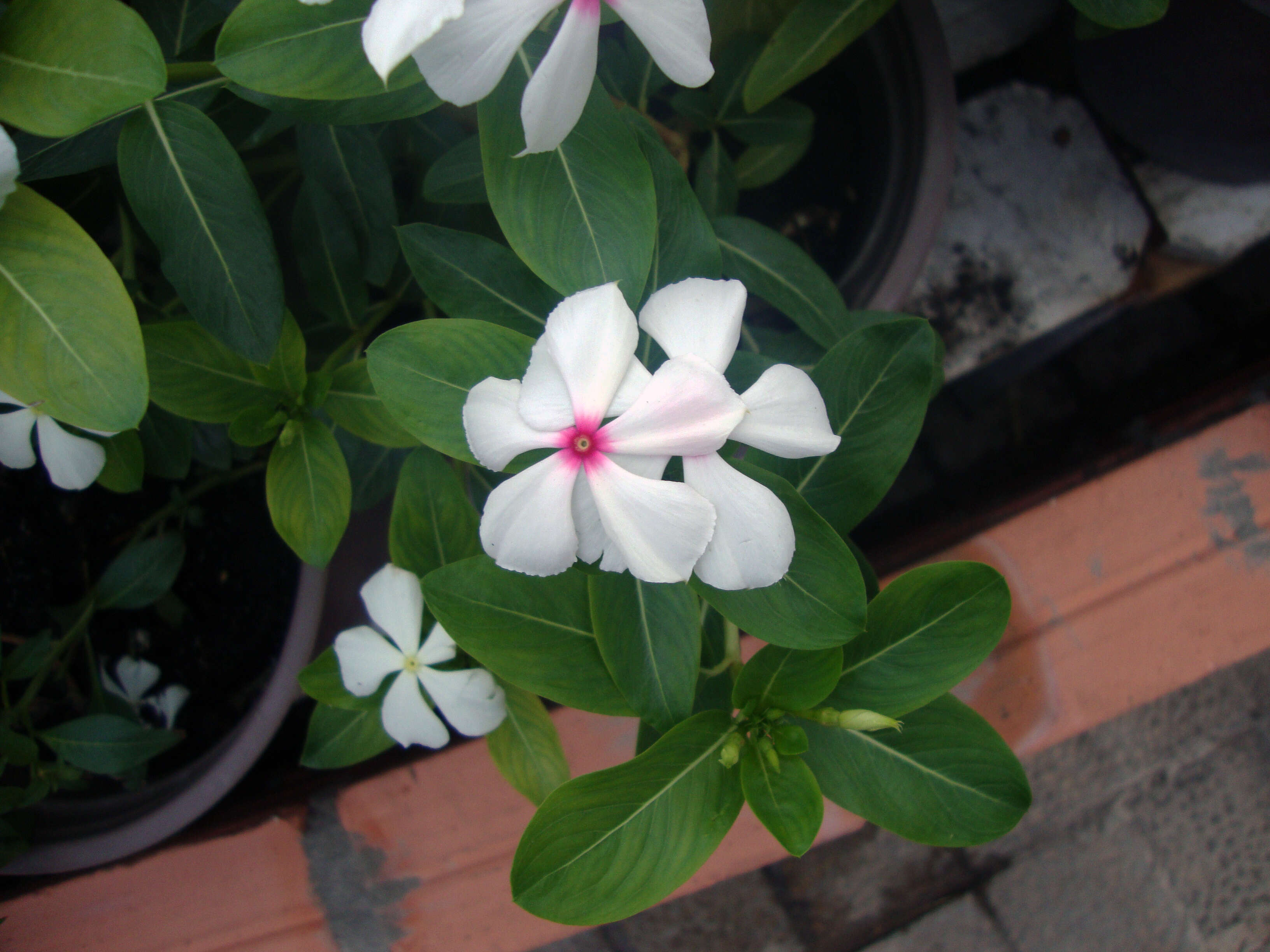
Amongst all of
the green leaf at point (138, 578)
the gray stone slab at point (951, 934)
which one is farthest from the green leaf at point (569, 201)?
the gray stone slab at point (951, 934)

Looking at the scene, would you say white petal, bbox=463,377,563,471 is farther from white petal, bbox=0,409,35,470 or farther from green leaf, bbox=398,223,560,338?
white petal, bbox=0,409,35,470

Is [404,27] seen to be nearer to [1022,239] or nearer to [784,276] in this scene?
[784,276]

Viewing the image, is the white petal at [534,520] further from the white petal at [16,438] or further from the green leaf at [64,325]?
the white petal at [16,438]

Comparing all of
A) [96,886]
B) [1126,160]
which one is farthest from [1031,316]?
[96,886]

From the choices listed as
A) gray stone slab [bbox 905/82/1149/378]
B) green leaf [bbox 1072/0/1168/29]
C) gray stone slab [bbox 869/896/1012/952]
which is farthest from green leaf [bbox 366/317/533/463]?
gray stone slab [bbox 869/896/1012/952]

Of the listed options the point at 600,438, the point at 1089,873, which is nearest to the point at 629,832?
the point at 600,438

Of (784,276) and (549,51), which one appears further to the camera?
(784,276)
